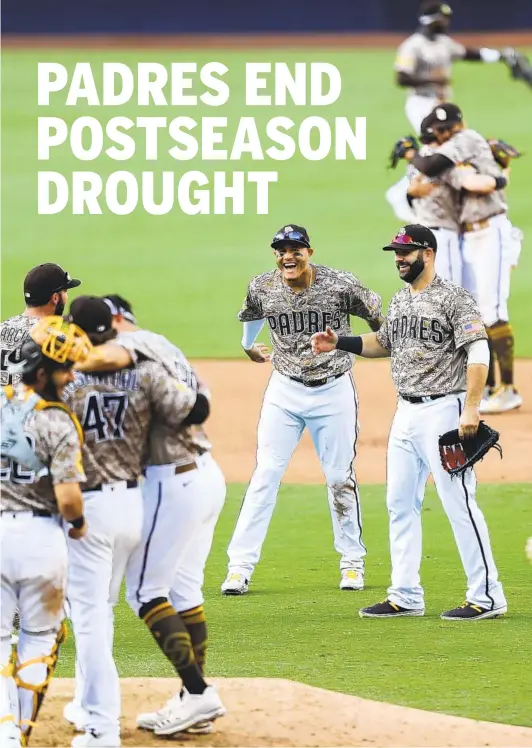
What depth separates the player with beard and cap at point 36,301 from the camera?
635cm

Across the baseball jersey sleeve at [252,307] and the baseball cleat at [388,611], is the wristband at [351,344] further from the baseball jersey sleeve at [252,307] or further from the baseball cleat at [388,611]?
the baseball cleat at [388,611]

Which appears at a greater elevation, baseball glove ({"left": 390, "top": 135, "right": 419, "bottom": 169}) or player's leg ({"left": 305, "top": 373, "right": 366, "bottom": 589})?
baseball glove ({"left": 390, "top": 135, "right": 419, "bottom": 169})

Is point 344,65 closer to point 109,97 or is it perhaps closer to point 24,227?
point 109,97

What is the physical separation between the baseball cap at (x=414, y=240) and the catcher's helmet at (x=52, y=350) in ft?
7.48

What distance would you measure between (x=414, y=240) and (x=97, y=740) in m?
2.94

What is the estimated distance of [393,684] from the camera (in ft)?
19.8

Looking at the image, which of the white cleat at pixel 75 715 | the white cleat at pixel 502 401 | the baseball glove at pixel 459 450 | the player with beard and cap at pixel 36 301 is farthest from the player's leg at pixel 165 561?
the white cleat at pixel 502 401

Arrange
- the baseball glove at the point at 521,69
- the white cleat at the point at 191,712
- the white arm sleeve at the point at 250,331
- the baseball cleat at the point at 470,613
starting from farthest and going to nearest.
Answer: the baseball glove at the point at 521,69
the white arm sleeve at the point at 250,331
the baseball cleat at the point at 470,613
the white cleat at the point at 191,712

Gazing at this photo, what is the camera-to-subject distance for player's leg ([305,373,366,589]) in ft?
25.3

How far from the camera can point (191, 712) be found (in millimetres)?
5398

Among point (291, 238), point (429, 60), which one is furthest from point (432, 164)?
point (429, 60)

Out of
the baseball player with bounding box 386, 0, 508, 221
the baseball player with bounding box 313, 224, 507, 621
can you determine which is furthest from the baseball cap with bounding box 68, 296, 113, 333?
the baseball player with bounding box 386, 0, 508, 221

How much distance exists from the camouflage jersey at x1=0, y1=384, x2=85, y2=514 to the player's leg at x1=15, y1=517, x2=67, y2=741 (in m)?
0.08

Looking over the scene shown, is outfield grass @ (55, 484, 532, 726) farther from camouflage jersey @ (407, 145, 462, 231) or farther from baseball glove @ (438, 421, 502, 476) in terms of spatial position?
camouflage jersey @ (407, 145, 462, 231)
